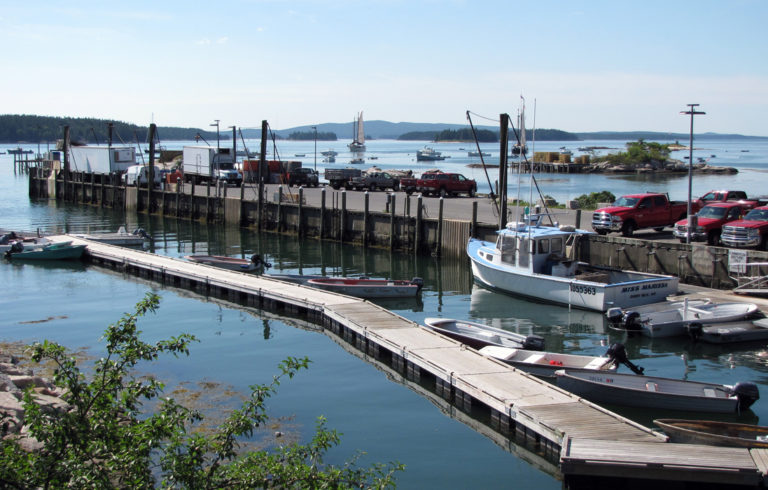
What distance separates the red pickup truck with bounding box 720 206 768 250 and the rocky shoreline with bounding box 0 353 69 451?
82.1 feet

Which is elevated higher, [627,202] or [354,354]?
[627,202]

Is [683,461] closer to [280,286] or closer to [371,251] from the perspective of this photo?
[280,286]

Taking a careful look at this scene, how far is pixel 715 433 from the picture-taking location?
13.9 metres

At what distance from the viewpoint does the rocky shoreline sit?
12.5m

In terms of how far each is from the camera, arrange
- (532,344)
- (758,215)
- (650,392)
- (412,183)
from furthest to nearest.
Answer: (412,183)
(758,215)
(532,344)
(650,392)

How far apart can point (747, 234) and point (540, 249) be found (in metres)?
8.63

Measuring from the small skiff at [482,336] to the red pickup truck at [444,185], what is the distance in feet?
116

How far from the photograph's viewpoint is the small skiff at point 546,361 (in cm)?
1812

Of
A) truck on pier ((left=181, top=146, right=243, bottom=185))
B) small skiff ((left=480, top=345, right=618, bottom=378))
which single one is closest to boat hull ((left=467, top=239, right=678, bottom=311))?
small skiff ((left=480, top=345, right=618, bottom=378))

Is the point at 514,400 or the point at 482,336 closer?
the point at 514,400

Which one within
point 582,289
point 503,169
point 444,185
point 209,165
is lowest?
point 582,289

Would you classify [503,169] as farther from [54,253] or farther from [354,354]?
[54,253]

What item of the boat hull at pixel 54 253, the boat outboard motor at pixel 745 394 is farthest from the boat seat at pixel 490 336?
the boat hull at pixel 54 253

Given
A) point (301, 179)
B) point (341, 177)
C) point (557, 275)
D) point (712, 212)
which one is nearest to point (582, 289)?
point (557, 275)
